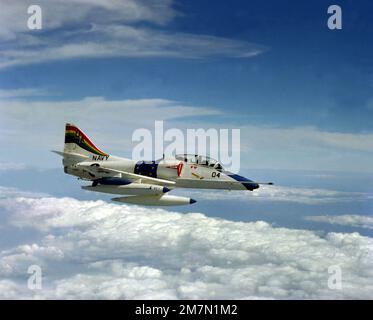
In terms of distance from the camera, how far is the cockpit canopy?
29.3 m

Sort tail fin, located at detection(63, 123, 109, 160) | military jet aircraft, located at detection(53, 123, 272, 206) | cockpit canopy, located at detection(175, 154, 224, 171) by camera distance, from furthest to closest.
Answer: tail fin, located at detection(63, 123, 109, 160) → cockpit canopy, located at detection(175, 154, 224, 171) → military jet aircraft, located at detection(53, 123, 272, 206)

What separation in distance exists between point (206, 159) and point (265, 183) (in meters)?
4.12

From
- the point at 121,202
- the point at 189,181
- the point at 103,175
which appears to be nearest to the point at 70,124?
the point at 103,175

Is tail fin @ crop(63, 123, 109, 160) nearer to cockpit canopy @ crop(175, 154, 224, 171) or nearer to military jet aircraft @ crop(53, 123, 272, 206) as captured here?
military jet aircraft @ crop(53, 123, 272, 206)

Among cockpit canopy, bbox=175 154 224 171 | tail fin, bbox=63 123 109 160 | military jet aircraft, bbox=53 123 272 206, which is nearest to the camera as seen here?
military jet aircraft, bbox=53 123 272 206

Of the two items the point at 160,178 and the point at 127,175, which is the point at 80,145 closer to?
the point at 127,175

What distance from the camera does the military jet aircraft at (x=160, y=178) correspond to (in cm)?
2886

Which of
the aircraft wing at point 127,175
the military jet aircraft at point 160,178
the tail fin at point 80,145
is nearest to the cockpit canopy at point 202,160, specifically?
the military jet aircraft at point 160,178

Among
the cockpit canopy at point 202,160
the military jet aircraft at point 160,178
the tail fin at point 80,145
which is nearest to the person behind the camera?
the military jet aircraft at point 160,178

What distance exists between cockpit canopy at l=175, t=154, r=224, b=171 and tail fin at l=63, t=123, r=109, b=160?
607 centimetres

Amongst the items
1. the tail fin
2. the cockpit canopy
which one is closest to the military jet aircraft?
the cockpit canopy

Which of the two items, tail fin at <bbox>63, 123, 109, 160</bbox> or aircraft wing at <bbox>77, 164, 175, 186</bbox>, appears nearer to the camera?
aircraft wing at <bbox>77, 164, 175, 186</bbox>

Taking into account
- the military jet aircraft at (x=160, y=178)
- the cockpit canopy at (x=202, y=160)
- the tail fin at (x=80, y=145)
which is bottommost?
the military jet aircraft at (x=160, y=178)

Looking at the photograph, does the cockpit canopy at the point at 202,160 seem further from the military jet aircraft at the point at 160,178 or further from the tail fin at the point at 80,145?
the tail fin at the point at 80,145
